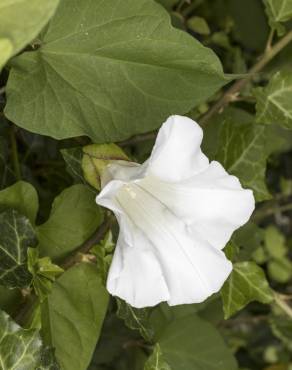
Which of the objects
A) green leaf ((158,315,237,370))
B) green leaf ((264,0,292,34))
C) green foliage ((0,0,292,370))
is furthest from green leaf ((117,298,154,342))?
green leaf ((264,0,292,34))

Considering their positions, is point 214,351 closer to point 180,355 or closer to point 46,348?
point 180,355

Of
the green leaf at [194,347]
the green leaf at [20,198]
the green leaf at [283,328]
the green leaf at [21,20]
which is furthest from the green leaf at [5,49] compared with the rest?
the green leaf at [283,328]

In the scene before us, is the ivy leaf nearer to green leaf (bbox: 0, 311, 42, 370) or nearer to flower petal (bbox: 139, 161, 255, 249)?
flower petal (bbox: 139, 161, 255, 249)

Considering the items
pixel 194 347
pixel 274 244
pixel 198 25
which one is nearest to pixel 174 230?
pixel 194 347

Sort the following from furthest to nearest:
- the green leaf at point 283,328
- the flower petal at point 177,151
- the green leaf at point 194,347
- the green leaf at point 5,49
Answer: the green leaf at point 283,328, the green leaf at point 194,347, the flower petal at point 177,151, the green leaf at point 5,49

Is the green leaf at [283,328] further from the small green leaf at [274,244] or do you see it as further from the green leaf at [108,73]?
the green leaf at [108,73]

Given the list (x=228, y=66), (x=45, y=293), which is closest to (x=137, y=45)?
(x=45, y=293)

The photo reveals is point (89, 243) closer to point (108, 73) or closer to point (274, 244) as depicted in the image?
point (108, 73)
